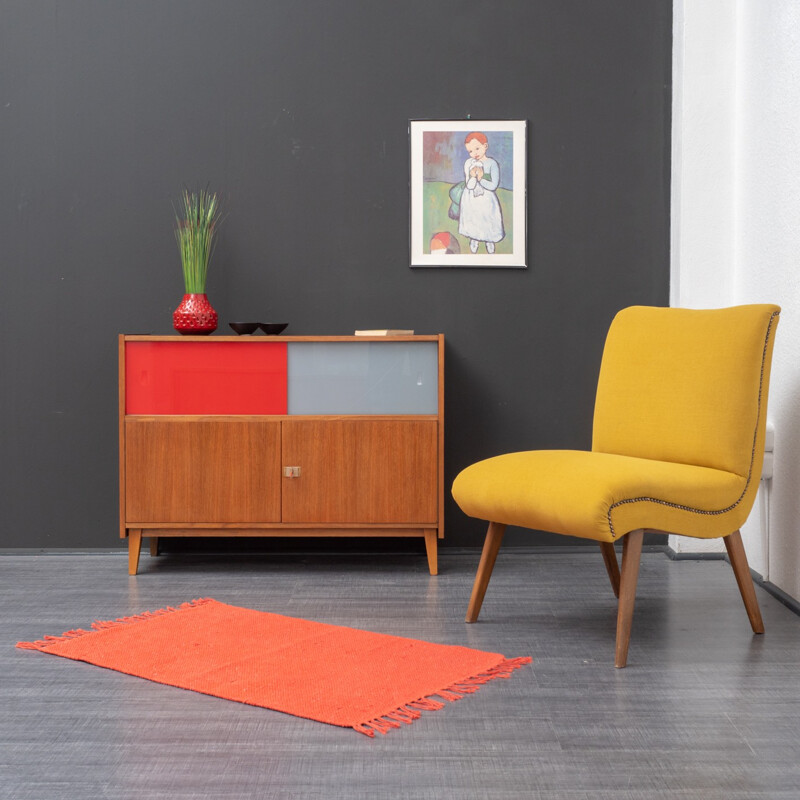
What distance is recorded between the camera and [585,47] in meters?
4.08

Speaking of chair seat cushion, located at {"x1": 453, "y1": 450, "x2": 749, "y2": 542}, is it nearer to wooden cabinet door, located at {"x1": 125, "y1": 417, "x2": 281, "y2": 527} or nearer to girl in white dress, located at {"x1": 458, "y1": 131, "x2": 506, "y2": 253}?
wooden cabinet door, located at {"x1": 125, "y1": 417, "x2": 281, "y2": 527}

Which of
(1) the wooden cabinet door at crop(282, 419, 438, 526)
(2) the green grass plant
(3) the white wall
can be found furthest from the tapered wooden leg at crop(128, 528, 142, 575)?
(3) the white wall

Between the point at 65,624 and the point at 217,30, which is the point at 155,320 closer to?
the point at 217,30

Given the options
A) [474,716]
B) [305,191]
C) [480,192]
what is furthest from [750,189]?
[474,716]

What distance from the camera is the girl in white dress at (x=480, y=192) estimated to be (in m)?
4.07

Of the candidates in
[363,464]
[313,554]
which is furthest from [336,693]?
Result: [313,554]

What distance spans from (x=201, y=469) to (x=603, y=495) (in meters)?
1.74

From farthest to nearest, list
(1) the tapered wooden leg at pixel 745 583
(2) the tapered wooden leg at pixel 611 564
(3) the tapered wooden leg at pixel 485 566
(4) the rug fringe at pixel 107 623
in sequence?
Result: (2) the tapered wooden leg at pixel 611 564, (3) the tapered wooden leg at pixel 485 566, (1) the tapered wooden leg at pixel 745 583, (4) the rug fringe at pixel 107 623

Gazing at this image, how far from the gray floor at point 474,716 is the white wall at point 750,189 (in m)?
0.49

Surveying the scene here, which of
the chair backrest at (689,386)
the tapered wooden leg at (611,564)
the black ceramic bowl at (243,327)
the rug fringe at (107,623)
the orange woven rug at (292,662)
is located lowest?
the rug fringe at (107,623)

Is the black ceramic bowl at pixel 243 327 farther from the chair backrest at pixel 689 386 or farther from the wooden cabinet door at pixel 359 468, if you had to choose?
the chair backrest at pixel 689 386

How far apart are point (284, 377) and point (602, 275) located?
1403 millimetres

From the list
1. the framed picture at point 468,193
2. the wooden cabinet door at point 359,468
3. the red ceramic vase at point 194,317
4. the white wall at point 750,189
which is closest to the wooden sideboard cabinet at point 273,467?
the wooden cabinet door at point 359,468

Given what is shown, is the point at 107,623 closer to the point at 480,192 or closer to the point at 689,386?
the point at 689,386
